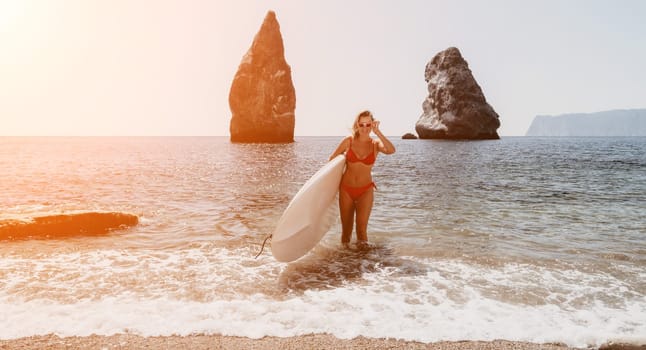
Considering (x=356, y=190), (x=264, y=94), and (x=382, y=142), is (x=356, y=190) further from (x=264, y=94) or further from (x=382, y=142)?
(x=264, y=94)

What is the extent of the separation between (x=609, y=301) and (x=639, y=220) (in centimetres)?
764

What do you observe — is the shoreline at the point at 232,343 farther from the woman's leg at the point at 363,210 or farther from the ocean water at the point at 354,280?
the woman's leg at the point at 363,210

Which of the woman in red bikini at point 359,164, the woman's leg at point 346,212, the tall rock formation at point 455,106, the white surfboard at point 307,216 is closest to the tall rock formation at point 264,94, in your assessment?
the tall rock formation at point 455,106

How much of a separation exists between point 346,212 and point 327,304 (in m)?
2.99

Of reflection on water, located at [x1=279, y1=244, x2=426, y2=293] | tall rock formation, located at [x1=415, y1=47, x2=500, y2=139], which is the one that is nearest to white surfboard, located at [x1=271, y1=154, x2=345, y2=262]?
reflection on water, located at [x1=279, y1=244, x2=426, y2=293]

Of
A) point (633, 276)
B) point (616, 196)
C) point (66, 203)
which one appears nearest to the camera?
point (633, 276)

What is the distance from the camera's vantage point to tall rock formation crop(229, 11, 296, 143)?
99562mm

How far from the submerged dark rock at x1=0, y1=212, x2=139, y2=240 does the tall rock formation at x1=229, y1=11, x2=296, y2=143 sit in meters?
90.0

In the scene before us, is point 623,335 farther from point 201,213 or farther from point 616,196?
point 616,196

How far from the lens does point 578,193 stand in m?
17.5

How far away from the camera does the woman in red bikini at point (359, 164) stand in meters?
7.39

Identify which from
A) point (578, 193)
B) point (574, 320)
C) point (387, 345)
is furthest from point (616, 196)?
point (387, 345)

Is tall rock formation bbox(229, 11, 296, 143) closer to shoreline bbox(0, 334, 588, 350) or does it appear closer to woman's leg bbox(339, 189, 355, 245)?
woman's leg bbox(339, 189, 355, 245)

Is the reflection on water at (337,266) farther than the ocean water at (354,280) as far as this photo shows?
Yes
